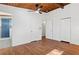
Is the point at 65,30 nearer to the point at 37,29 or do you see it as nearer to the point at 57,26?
the point at 57,26

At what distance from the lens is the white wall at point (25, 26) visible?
2105 millimetres

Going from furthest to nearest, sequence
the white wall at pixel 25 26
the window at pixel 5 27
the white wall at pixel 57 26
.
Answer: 1. the white wall at pixel 57 26
2. the white wall at pixel 25 26
3. the window at pixel 5 27

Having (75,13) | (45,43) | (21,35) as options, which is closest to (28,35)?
(21,35)

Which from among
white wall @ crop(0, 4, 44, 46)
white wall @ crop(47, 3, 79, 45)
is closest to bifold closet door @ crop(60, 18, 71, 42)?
white wall @ crop(47, 3, 79, 45)

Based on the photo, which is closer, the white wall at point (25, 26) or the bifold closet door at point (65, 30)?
the white wall at point (25, 26)

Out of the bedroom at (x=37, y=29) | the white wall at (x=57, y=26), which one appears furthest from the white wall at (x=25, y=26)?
the white wall at (x=57, y=26)

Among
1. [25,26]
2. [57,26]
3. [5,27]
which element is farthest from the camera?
[57,26]

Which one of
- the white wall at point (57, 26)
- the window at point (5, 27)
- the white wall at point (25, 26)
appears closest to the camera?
the window at point (5, 27)

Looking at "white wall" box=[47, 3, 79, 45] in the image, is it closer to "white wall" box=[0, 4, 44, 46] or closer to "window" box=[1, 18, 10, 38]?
"white wall" box=[0, 4, 44, 46]

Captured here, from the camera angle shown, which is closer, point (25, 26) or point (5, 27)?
point (5, 27)

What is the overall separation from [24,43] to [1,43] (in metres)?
0.53

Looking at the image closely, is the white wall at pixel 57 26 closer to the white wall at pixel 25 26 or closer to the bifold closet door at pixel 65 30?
the bifold closet door at pixel 65 30

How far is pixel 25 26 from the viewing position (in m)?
2.19

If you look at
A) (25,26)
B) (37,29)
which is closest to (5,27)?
(25,26)
